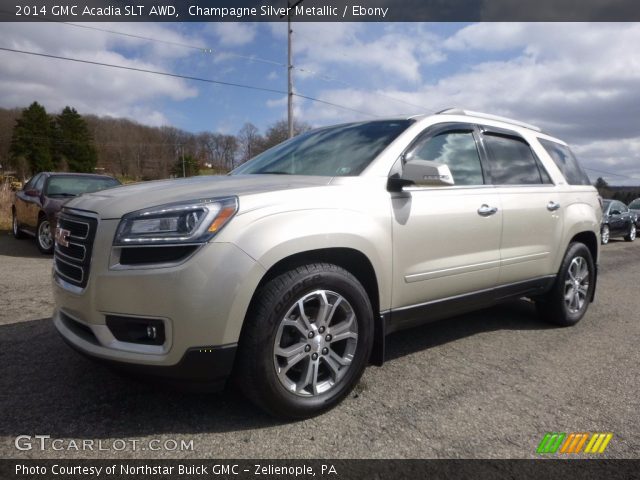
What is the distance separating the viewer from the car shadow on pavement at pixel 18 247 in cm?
807

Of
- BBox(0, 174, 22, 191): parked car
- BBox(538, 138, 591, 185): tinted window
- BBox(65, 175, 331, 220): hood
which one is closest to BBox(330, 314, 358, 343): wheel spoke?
BBox(65, 175, 331, 220): hood

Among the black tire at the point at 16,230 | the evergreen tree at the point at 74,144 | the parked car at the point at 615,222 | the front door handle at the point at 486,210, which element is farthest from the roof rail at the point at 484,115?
the evergreen tree at the point at 74,144

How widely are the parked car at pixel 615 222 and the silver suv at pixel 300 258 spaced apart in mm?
13976

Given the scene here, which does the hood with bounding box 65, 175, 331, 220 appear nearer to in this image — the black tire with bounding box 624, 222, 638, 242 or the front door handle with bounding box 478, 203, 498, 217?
the front door handle with bounding box 478, 203, 498, 217

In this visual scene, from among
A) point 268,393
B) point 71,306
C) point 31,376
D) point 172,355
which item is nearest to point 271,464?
point 268,393

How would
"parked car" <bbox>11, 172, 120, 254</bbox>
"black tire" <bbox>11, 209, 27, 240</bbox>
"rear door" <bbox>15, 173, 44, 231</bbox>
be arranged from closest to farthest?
1. "parked car" <bbox>11, 172, 120, 254</bbox>
2. "rear door" <bbox>15, 173, 44, 231</bbox>
3. "black tire" <bbox>11, 209, 27, 240</bbox>

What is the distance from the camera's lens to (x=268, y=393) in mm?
2223

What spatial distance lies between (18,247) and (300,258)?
898 centimetres

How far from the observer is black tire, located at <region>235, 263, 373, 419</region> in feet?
7.18

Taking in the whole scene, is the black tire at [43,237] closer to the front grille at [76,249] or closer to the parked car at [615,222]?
the front grille at [76,249]

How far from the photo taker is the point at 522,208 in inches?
144

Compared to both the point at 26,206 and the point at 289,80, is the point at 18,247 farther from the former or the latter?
the point at 289,80

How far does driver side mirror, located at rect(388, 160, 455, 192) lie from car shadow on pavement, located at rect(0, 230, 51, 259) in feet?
24.5

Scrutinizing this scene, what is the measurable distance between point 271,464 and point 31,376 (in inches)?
71.4
